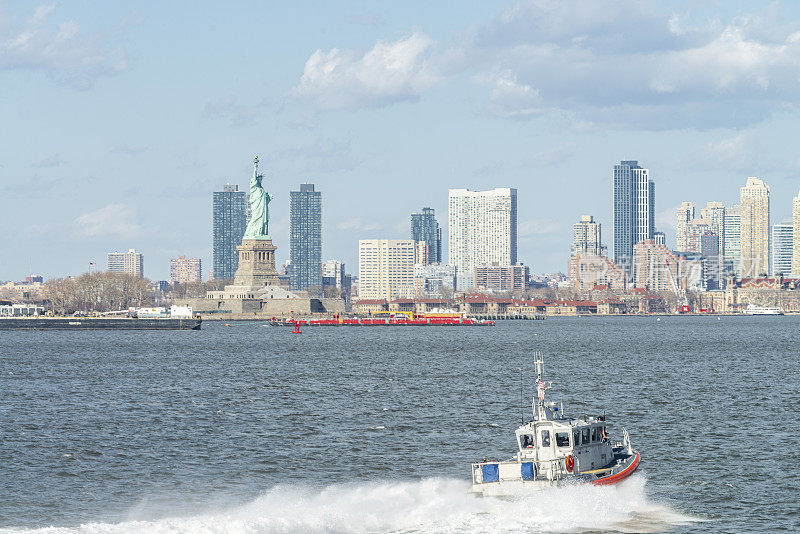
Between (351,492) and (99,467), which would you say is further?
(99,467)

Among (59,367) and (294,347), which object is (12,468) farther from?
(294,347)

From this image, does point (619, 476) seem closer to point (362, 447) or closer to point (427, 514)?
point (427, 514)

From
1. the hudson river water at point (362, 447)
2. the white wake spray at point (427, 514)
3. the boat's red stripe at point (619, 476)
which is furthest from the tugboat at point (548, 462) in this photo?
the hudson river water at point (362, 447)

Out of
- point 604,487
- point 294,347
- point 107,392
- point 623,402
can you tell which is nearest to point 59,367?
point 107,392

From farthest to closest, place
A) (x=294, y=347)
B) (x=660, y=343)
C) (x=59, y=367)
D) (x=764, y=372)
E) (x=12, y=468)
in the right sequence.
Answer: (x=660, y=343), (x=294, y=347), (x=59, y=367), (x=764, y=372), (x=12, y=468)

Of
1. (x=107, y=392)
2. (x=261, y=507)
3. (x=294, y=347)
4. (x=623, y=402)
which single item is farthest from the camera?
(x=294, y=347)

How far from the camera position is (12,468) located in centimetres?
5406

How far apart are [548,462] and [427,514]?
16.0 ft

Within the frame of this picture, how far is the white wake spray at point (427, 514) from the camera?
4075 cm

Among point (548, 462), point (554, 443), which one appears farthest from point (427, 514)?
point (554, 443)

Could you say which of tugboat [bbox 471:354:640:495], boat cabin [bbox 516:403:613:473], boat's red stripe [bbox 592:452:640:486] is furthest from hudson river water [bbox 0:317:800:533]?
boat cabin [bbox 516:403:613:473]

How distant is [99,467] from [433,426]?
20.9 meters

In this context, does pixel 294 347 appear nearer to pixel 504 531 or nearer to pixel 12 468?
pixel 12 468

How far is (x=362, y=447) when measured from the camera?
60.1m
